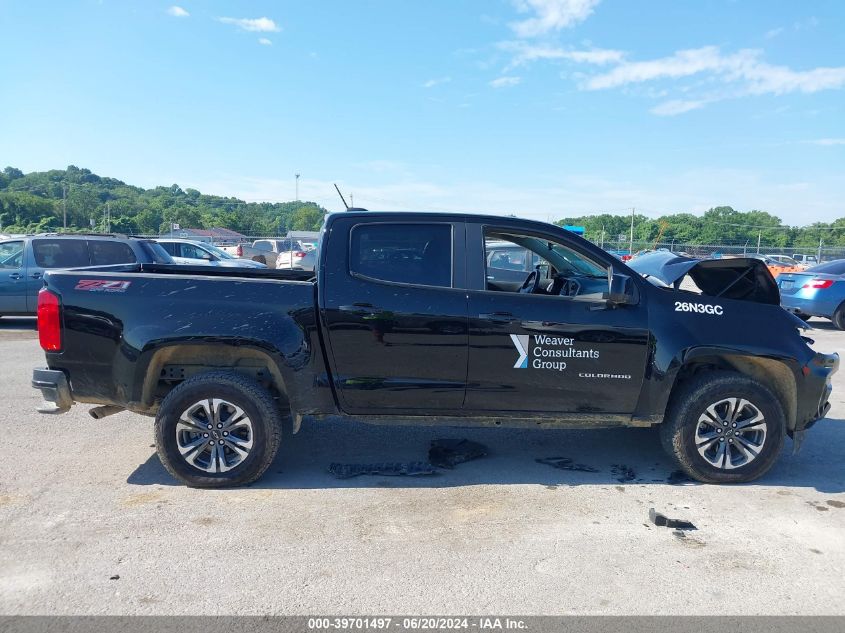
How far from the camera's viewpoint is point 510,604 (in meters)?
3.06

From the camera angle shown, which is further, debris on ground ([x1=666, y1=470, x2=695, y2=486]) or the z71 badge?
debris on ground ([x1=666, y1=470, x2=695, y2=486])

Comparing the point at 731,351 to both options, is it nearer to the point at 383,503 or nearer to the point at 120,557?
the point at 383,503

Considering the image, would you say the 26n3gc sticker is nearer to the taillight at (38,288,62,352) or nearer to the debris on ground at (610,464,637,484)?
the taillight at (38,288,62,352)

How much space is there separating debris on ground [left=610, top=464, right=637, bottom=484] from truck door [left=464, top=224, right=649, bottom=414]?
56 cm

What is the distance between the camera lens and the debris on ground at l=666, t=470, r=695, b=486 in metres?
4.64

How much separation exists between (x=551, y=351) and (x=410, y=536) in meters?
1.61

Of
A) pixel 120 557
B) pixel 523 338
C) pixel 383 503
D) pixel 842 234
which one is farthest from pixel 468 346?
pixel 842 234

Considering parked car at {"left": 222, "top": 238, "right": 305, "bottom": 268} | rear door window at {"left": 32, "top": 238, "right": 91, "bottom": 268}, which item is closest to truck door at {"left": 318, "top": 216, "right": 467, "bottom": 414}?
rear door window at {"left": 32, "top": 238, "right": 91, "bottom": 268}

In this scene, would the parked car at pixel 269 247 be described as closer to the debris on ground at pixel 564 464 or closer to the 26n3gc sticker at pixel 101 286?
the 26n3gc sticker at pixel 101 286

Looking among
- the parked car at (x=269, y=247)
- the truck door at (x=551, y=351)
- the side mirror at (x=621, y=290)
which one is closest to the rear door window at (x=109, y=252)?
the truck door at (x=551, y=351)

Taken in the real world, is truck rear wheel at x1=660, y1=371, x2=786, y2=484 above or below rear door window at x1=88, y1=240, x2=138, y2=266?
below

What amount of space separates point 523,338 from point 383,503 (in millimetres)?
1487

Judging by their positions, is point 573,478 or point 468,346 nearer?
point 468,346

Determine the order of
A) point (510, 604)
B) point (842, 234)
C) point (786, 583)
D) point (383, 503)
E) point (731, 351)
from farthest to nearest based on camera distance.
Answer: point (842, 234) < point (731, 351) < point (383, 503) < point (786, 583) < point (510, 604)
